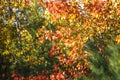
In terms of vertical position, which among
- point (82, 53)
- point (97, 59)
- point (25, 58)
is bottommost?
point (25, 58)

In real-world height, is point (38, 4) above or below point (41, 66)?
above

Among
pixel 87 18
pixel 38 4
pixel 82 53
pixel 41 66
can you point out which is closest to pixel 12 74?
pixel 41 66

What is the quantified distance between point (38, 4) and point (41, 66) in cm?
742

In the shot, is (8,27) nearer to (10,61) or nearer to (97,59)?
(10,61)

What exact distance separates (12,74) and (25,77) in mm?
2539

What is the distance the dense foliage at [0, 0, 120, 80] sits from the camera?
14.7m

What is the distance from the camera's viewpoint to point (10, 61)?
1980 centimetres

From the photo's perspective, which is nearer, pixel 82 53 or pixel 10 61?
pixel 82 53

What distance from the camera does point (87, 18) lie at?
16.6 metres

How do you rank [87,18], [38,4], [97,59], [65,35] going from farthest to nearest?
[38,4]
[65,35]
[87,18]
[97,59]

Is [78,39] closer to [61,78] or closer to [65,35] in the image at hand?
[65,35]

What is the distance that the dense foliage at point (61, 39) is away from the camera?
14695 mm

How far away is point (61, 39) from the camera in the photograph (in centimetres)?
2008

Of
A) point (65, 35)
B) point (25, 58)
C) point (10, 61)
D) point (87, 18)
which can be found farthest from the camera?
point (25, 58)
